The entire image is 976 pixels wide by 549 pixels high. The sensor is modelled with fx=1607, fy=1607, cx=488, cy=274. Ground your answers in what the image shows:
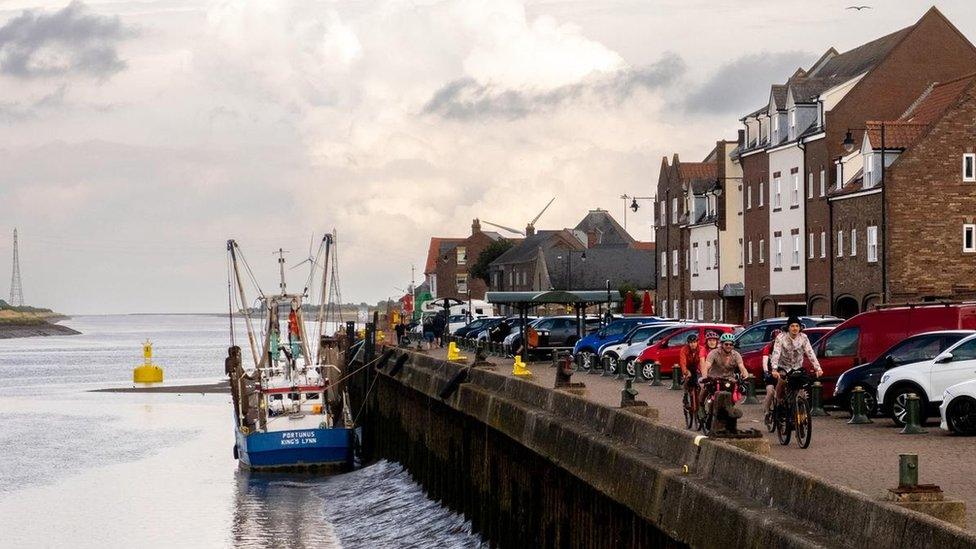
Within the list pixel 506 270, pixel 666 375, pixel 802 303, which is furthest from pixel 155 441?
pixel 506 270

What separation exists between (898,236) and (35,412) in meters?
41.6

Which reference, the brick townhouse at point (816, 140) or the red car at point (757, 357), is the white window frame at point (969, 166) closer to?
the brick townhouse at point (816, 140)

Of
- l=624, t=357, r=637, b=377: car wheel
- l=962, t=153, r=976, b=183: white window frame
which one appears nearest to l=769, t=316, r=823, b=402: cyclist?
l=624, t=357, r=637, b=377: car wheel

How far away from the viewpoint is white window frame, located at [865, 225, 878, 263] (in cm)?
6119

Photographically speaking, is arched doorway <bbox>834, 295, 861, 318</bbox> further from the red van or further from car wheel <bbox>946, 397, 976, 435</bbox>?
car wheel <bbox>946, 397, 976, 435</bbox>

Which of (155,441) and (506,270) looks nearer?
(155,441)

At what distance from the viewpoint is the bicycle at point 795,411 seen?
71.1 feet

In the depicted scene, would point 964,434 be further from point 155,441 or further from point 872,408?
point 155,441

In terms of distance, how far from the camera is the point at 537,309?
119 metres

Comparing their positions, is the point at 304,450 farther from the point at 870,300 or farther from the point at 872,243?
the point at 872,243

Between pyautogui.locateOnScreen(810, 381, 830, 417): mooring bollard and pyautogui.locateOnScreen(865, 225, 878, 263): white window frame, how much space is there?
32828 millimetres

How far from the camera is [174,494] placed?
4494cm

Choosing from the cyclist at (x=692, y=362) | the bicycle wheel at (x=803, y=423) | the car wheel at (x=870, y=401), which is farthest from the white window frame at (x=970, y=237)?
the bicycle wheel at (x=803, y=423)

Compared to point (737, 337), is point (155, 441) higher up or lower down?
lower down
